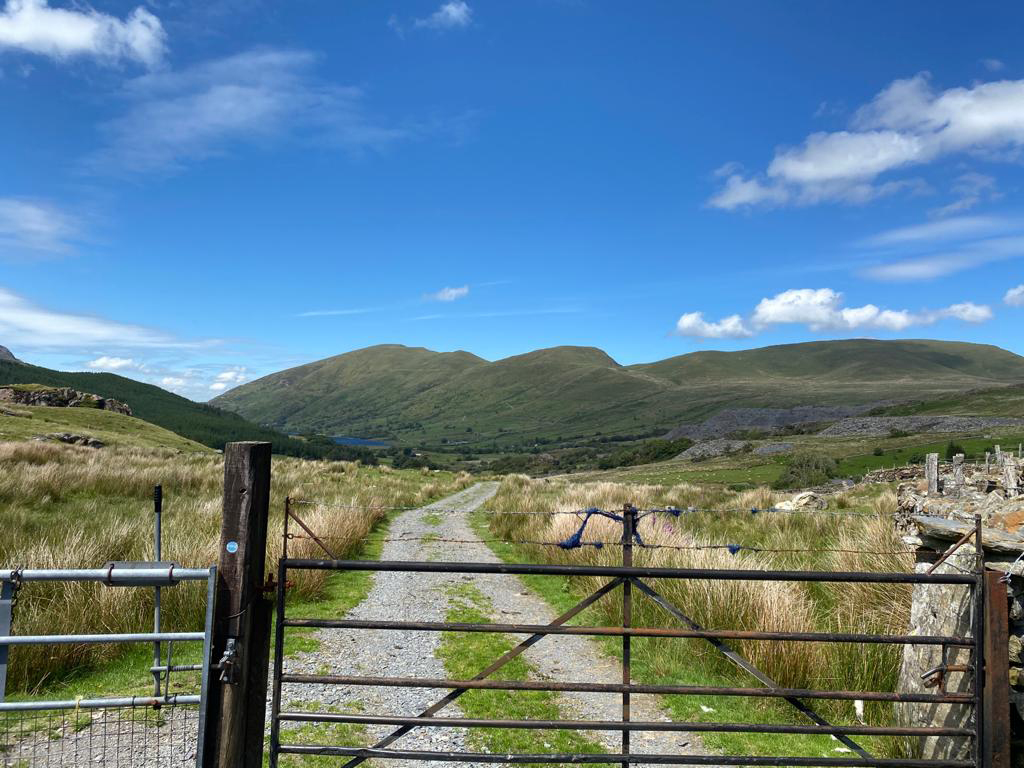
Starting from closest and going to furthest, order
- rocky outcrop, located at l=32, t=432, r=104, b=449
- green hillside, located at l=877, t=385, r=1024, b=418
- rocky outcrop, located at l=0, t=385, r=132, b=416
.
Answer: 1. rocky outcrop, located at l=32, t=432, r=104, b=449
2. rocky outcrop, located at l=0, t=385, r=132, b=416
3. green hillside, located at l=877, t=385, r=1024, b=418

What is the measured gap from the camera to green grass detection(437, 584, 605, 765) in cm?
513

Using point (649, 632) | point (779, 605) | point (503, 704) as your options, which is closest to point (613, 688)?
point (649, 632)

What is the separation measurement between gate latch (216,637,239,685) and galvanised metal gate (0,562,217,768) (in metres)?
0.07

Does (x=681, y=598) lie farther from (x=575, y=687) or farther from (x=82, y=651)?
(x=82, y=651)

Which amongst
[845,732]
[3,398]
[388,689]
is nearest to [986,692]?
[845,732]

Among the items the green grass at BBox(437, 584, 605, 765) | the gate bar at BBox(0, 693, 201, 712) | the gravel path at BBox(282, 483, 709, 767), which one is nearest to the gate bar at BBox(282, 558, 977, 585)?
the gate bar at BBox(0, 693, 201, 712)

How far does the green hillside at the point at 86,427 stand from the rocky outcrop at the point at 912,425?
238ft

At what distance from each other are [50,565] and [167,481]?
13363mm

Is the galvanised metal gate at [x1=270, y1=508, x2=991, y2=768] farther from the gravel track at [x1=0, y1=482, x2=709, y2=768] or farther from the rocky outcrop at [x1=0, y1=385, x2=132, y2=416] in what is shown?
the rocky outcrop at [x1=0, y1=385, x2=132, y2=416]

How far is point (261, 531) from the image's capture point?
3443 millimetres

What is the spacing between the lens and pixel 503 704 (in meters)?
5.83

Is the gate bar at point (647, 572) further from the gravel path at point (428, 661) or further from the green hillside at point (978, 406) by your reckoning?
the green hillside at point (978, 406)

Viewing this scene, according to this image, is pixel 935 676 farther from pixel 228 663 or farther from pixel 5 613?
pixel 5 613

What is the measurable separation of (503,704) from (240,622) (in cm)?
335
